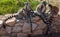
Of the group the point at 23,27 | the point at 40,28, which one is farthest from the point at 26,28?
the point at 40,28

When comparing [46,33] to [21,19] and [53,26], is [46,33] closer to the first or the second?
[53,26]

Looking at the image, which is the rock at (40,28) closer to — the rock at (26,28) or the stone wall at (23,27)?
the stone wall at (23,27)

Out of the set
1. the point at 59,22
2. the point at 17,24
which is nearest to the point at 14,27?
the point at 17,24

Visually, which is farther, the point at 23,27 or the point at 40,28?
the point at 40,28

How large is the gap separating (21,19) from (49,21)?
712 mm

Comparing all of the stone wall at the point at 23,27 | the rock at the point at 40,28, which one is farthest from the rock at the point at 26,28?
the rock at the point at 40,28

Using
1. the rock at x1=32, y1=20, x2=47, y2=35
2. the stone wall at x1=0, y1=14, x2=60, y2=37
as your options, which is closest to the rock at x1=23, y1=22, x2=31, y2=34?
the stone wall at x1=0, y1=14, x2=60, y2=37

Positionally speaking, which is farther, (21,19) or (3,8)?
(3,8)

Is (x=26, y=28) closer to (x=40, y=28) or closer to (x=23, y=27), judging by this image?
(x=23, y=27)

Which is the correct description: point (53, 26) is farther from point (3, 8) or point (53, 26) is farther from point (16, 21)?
point (3, 8)

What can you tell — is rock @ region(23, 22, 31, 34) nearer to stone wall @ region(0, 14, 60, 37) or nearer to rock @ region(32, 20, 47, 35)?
stone wall @ region(0, 14, 60, 37)

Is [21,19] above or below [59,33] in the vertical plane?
above

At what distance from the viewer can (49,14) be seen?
6.56 metres

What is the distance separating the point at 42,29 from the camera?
6.53m
